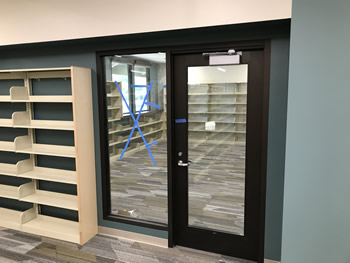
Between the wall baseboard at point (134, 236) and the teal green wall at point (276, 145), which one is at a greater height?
the teal green wall at point (276, 145)

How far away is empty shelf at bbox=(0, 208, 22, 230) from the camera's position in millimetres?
3464

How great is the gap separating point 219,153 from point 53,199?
6.73 ft

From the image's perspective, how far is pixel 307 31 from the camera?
174 cm

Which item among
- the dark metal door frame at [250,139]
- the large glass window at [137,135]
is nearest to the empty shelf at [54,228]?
the large glass window at [137,135]

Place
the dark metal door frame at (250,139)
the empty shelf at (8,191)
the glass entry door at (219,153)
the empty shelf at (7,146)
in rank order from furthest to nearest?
the empty shelf at (8,191), the empty shelf at (7,146), the glass entry door at (219,153), the dark metal door frame at (250,139)

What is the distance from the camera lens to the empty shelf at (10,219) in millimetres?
3464

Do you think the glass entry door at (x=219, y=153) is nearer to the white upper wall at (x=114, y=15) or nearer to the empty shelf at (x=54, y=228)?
the white upper wall at (x=114, y=15)

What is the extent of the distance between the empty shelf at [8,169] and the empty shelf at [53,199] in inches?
13.3

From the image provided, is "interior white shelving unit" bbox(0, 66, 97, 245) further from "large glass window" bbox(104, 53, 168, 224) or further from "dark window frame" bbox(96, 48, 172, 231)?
"large glass window" bbox(104, 53, 168, 224)

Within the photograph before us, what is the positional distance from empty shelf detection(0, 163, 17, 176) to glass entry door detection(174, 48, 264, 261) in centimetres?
203

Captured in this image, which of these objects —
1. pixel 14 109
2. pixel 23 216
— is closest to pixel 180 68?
pixel 14 109

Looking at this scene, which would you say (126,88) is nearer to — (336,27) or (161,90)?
(161,90)

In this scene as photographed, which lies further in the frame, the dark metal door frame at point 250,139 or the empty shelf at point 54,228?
the empty shelf at point 54,228

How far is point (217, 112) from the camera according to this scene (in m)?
2.84
